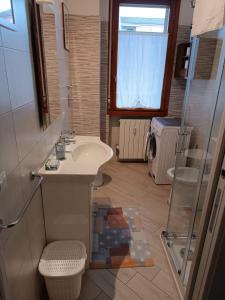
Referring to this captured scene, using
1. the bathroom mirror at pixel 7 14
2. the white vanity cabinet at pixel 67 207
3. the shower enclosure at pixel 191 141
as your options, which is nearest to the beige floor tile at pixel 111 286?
the white vanity cabinet at pixel 67 207

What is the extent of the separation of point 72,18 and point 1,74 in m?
2.34

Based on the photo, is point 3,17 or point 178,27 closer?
point 3,17

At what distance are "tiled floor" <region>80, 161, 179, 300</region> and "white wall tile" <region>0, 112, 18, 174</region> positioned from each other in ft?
3.99

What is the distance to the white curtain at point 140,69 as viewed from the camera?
321 cm

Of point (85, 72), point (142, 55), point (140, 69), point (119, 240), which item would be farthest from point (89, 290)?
point (142, 55)

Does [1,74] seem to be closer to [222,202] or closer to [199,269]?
[222,202]

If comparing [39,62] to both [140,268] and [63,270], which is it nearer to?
[63,270]

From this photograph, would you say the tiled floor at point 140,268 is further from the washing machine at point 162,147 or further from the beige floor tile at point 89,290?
the washing machine at point 162,147

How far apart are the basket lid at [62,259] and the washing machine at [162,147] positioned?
5.92 ft

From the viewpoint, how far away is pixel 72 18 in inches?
108

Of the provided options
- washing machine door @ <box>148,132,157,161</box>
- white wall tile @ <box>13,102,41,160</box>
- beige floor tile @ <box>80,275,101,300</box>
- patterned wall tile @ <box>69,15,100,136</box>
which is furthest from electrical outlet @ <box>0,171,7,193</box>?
washing machine door @ <box>148,132,157,161</box>

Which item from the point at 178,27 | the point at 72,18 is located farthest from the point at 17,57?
the point at 178,27

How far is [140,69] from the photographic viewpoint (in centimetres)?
333

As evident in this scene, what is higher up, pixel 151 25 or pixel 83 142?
pixel 151 25
